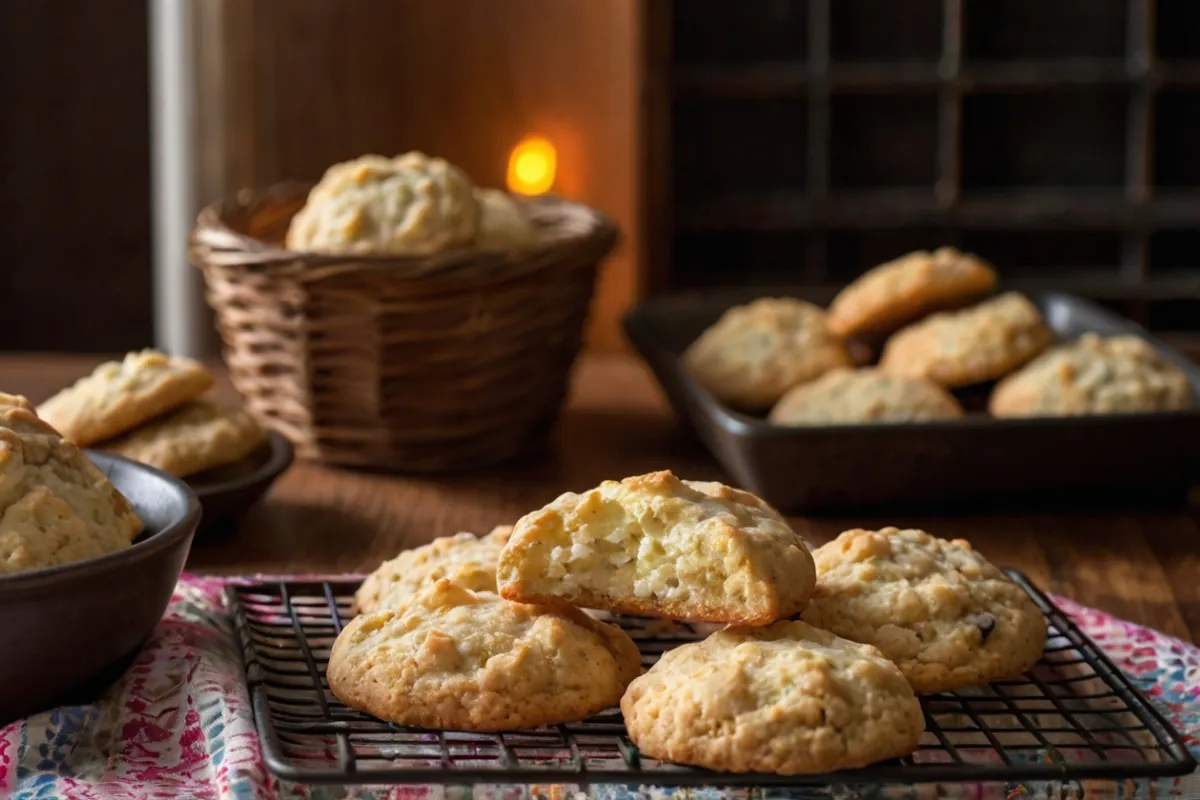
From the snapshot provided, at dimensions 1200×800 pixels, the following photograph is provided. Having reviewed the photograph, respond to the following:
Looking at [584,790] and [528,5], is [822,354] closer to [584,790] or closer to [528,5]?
[584,790]

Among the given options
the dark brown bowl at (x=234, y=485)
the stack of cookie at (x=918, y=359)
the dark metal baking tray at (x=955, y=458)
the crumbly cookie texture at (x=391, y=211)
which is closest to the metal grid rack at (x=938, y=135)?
the stack of cookie at (x=918, y=359)

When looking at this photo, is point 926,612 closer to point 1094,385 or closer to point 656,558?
point 656,558

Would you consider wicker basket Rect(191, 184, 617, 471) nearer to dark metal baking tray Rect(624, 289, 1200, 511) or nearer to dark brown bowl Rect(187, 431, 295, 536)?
dark brown bowl Rect(187, 431, 295, 536)

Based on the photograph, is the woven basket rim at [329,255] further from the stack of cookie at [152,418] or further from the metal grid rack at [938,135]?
the metal grid rack at [938,135]

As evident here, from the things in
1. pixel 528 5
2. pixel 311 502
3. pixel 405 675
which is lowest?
pixel 311 502

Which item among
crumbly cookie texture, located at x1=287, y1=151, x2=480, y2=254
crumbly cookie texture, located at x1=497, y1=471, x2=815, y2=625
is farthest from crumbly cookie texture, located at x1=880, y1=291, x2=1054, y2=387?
crumbly cookie texture, located at x1=497, y1=471, x2=815, y2=625

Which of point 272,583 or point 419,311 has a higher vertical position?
point 419,311

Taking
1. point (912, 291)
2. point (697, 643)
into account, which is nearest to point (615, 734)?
point (697, 643)

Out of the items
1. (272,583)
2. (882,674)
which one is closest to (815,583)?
(882,674)
